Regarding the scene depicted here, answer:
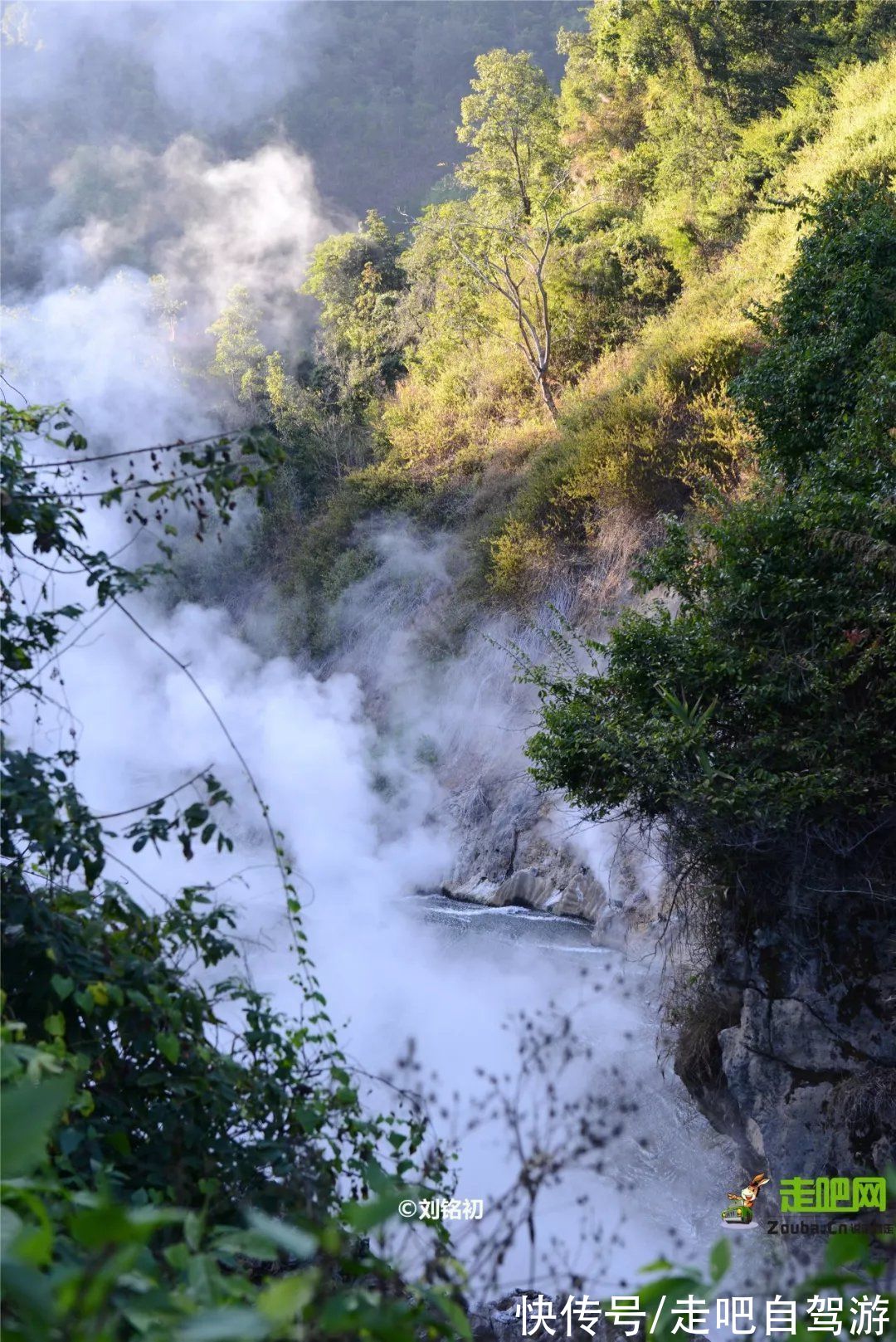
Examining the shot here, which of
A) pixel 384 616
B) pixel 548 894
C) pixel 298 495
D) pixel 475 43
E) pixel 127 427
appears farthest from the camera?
pixel 475 43

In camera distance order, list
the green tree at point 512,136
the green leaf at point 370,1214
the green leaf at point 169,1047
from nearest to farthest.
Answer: the green leaf at point 370,1214 < the green leaf at point 169,1047 < the green tree at point 512,136

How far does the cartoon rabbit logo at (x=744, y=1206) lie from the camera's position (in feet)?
15.9

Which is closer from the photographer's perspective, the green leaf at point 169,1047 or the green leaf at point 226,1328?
the green leaf at point 226,1328

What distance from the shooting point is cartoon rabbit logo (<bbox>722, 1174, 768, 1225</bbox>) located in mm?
4836

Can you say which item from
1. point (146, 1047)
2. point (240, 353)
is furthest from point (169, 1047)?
point (240, 353)

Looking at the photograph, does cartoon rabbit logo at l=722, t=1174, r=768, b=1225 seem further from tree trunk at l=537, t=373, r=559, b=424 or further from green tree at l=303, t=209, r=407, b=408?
green tree at l=303, t=209, r=407, b=408

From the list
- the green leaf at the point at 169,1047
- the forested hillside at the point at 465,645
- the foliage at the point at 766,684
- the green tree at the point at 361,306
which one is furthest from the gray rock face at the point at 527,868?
the green tree at the point at 361,306

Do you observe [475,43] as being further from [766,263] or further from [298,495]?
[766,263]

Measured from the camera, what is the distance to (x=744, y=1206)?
4.82 m

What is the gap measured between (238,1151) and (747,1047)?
3530 mm

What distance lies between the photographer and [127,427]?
784 inches

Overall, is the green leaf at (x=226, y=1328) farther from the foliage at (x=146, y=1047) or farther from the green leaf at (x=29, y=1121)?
the foliage at (x=146, y=1047)

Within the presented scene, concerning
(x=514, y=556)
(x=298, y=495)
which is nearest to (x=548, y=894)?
(x=514, y=556)

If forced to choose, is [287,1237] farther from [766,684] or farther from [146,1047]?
[766,684]
